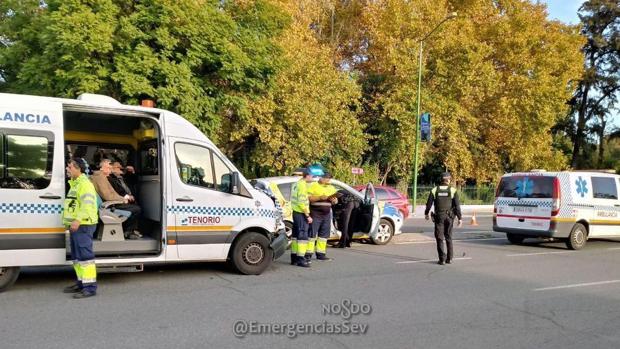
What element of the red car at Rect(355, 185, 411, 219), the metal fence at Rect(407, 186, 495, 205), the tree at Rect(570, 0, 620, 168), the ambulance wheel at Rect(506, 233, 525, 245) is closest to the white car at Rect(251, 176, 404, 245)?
the ambulance wheel at Rect(506, 233, 525, 245)

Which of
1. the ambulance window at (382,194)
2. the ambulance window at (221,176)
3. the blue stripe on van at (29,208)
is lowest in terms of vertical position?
the blue stripe on van at (29,208)

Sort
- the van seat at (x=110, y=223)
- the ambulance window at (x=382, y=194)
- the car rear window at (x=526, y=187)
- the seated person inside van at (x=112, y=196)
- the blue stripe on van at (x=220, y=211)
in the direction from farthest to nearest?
the ambulance window at (x=382, y=194)
the car rear window at (x=526, y=187)
the seated person inside van at (x=112, y=196)
the blue stripe on van at (x=220, y=211)
the van seat at (x=110, y=223)

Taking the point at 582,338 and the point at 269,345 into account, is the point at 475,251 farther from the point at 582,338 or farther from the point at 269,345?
the point at 269,345

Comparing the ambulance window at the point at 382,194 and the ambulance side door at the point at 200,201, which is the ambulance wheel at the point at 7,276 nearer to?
the ambulance side door at the point at 200,201

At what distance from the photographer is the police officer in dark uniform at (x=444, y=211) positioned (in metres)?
10.1

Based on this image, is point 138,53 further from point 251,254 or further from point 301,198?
point 251,254

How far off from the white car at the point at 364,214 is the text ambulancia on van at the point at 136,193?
2869 millimetres

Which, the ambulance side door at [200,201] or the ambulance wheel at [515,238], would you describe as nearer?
the ambulance side door at [200,201]

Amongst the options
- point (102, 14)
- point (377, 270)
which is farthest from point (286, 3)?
point (377, 270)

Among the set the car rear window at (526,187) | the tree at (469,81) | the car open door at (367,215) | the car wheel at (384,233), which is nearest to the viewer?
the car open door at (367,215)

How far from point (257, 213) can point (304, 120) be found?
17.5 metres

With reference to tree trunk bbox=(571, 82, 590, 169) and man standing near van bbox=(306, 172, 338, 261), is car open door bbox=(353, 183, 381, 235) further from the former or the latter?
tree trunk bbox=(571, 82, 590, 169)

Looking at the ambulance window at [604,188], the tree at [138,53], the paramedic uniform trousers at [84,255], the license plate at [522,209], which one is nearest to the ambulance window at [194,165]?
the paramedic uniform trousers at [84,255]

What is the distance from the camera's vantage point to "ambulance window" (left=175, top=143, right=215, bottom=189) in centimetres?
804
